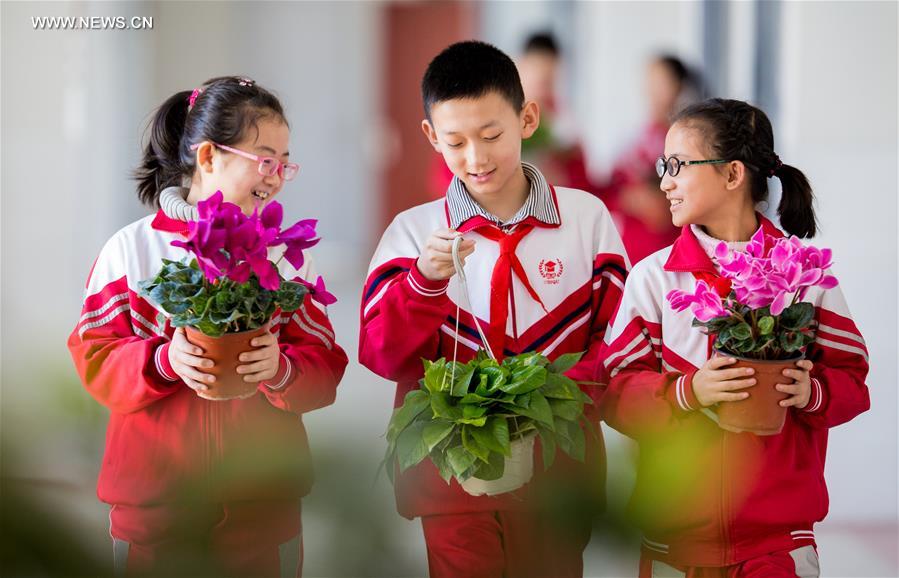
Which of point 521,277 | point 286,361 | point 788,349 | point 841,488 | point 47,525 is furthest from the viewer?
point 841,488

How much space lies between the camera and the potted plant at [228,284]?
1.55 metres

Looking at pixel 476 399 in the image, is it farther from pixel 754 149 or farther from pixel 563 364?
pixel 754 149

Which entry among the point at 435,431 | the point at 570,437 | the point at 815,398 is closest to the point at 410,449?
the point at 435,431

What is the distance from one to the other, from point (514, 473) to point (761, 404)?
42 cm

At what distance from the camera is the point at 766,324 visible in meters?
1.64

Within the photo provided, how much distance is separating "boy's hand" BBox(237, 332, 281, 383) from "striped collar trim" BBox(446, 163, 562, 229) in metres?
0.49

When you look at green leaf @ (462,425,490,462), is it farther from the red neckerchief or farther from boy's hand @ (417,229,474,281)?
the red neckerchief

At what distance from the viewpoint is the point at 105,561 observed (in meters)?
0.73

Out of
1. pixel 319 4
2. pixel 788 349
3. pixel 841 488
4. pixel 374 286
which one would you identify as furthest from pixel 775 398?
pixel 319 4

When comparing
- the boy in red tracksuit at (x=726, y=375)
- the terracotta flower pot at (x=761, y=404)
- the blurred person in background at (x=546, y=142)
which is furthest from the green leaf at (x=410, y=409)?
the blurred person in background at (x=546, y=142)

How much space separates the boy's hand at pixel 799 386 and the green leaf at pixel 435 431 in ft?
1.77

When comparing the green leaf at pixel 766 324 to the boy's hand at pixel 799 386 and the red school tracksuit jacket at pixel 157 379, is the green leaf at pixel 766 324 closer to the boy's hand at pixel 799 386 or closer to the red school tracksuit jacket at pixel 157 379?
the boy's hand at pixel 799 386

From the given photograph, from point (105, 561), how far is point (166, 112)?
150 cm

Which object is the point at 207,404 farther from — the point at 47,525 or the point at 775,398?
the point at 47,525
